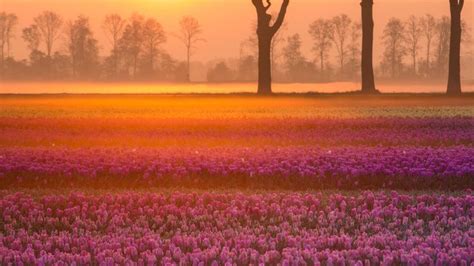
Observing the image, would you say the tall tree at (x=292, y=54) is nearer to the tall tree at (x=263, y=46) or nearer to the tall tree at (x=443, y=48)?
the tall tree at (x=443, y=48)

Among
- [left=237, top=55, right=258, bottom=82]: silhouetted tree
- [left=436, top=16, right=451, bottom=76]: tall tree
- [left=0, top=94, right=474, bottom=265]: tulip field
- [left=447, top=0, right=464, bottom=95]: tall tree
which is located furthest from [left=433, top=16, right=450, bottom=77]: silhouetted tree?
[left=0, top=94, right=474, bottom=265]: tulip field

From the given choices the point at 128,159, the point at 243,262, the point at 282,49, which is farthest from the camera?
the point at 282,49

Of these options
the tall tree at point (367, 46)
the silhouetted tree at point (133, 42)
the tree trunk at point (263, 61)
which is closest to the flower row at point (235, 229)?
the tree trunk at point (263, 61)

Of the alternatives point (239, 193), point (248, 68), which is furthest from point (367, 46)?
point (248, 68)

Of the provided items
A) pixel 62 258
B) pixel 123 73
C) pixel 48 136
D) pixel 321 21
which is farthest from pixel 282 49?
pixel 62 258

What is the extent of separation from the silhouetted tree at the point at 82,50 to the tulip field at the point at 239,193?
200 feet

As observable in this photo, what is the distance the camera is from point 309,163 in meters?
16.2

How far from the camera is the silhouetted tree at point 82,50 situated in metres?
88.4

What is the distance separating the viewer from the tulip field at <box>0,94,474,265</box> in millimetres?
9273

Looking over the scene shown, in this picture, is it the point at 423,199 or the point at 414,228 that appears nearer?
the point at 414,228

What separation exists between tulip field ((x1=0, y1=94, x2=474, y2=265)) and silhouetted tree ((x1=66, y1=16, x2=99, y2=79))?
60885 millimetres

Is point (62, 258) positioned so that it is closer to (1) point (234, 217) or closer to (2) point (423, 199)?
(1) point (234, 217)

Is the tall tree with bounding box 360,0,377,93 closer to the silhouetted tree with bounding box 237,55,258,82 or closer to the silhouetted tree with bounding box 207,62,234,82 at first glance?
the silhouetted tree with bounding box 207,62,234,82

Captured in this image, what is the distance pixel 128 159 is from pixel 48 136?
318 inches
